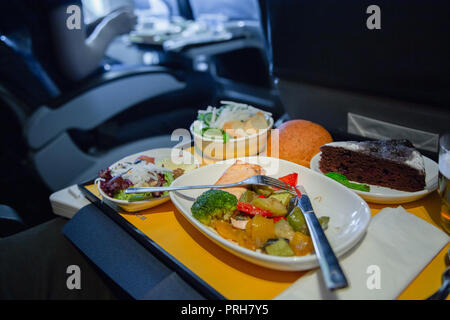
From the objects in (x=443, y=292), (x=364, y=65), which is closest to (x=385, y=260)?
(x=443, y=292)

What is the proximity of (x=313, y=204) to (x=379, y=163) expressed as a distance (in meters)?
0.27

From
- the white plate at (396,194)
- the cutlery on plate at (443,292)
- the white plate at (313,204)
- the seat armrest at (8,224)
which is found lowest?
the seat armrest at (8,224)

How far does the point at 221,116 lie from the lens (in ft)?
4.82

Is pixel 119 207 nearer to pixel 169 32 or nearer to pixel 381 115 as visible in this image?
pixel 381 115

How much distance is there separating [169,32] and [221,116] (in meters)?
2.06

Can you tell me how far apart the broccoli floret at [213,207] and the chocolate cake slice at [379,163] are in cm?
42

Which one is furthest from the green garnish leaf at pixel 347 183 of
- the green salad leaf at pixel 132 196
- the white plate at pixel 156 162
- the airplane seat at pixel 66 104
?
the airplane seat at pixel 66 104

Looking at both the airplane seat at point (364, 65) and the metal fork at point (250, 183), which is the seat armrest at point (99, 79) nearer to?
the airplane seat at point (364, 65)

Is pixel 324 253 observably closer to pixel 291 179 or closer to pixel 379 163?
pixel 291 179

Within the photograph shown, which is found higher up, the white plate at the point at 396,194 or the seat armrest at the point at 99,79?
the seat armrest at the point at 99,79

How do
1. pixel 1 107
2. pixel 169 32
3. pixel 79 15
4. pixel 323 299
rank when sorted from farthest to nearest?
pixel 169 32, pixel 79 15, pixel 1 107, pixel 323 299

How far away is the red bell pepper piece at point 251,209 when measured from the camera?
3.10 ft

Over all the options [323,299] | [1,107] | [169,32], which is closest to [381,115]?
[323,299]

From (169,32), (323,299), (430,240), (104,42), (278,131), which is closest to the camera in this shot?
(323,299)
